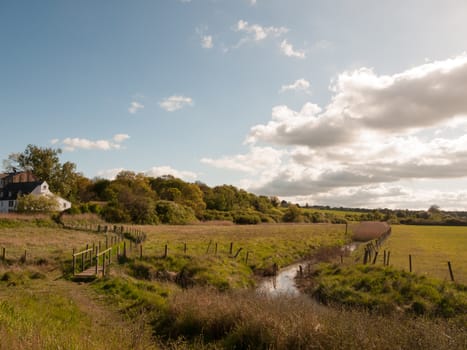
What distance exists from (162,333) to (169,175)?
104111 mm

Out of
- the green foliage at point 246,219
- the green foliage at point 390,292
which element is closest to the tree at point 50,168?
the green foliage at point 246,219

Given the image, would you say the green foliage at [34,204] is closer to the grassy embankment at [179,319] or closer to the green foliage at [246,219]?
the grassy embankment at [179,319]

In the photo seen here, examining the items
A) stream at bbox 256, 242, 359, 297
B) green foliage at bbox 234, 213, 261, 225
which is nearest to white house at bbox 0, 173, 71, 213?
green foliage at bbox 234, 213, 261, 225

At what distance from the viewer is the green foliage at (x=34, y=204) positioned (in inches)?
2189

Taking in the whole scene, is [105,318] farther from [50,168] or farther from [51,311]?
[50,168]

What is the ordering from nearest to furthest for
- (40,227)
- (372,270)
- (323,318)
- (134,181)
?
(323,318), (372,270), (40,227), (134,181)

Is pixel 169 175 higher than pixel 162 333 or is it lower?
higher

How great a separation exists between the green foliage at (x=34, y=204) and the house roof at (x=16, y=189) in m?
18.7

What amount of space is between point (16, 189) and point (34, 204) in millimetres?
25911

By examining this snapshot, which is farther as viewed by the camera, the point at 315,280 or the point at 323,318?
the point at 315,280

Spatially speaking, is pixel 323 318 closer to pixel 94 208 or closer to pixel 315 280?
pixel 315 280

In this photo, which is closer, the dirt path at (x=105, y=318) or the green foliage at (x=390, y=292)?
the dirt path at (x=105, y=318)

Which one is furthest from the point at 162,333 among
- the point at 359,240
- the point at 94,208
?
the point at 94,208

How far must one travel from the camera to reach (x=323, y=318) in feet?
32.6
